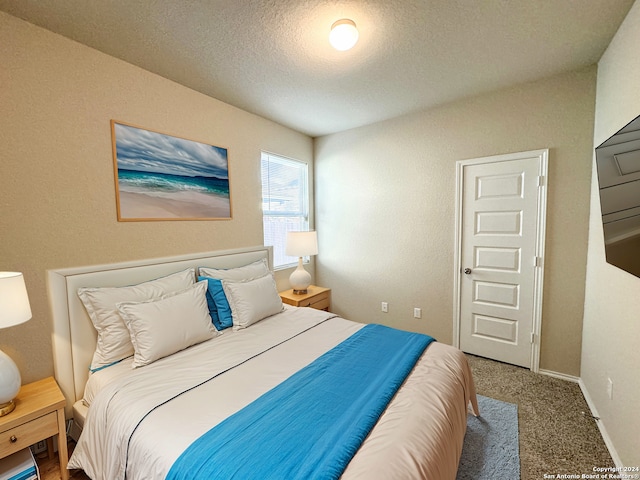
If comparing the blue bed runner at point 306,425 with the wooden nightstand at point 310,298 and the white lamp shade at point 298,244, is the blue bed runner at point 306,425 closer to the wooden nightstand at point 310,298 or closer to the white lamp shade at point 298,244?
the wooden nightstand at point 310,298

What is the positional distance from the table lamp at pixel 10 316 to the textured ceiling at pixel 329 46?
149 cm

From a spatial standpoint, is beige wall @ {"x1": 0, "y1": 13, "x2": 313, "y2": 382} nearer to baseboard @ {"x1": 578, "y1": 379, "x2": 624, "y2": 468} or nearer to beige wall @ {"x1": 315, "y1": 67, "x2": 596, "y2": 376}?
beige wall @ {"x1": 315, "y1": 67, "x2": 596, "y2": 376}

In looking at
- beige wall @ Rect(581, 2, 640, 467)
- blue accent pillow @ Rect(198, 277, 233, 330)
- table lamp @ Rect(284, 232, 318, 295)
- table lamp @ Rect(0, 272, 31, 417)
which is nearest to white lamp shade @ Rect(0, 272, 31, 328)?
table lamp @ Rect(0, 272, 31, 417)

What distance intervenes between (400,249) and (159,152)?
8.55 ft

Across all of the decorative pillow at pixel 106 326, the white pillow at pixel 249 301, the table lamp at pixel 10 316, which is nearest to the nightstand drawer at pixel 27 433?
the table lamp at pixel 10 316

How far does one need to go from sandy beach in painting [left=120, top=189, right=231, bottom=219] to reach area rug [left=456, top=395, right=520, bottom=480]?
265 centimetres

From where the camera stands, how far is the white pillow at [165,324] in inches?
67.8

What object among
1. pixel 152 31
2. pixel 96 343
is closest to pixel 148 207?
pixel 96 343

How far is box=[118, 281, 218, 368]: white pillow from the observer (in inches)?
67.8

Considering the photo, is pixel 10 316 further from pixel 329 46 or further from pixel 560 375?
pixel 560 375

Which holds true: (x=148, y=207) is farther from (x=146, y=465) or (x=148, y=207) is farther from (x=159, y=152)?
(x=146, y=465)

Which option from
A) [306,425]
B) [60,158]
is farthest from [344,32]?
[306,425]

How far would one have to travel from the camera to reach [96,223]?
1963 mm

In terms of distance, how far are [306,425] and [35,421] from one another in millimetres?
1416
